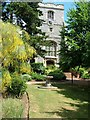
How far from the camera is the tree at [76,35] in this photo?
42.2 feet

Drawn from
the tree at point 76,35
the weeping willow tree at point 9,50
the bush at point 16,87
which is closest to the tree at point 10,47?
the weeping willow tree at point 9,50

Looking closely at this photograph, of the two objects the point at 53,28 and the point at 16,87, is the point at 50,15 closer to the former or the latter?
the point at 53,28

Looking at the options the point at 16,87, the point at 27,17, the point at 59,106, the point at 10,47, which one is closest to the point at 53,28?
the point at 27,17

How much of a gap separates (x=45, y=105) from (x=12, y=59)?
200cm

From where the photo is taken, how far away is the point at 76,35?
1333cm

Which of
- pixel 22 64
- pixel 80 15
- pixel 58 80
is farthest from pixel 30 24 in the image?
pixel 22 64

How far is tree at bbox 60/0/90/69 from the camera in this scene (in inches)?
506

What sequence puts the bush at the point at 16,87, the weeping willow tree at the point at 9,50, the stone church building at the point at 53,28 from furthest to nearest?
the stone church building at the point at 53,28 < the bush at the point at 16,87 < the weeping willow tree at the point at 9,50

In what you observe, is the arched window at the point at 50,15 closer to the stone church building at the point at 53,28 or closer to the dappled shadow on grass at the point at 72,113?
the stone church building at the point at 53,28

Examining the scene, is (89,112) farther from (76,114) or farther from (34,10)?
(34,10)

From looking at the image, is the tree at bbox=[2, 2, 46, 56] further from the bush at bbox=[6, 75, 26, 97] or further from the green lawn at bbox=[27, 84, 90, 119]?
the green lawn at bbox=[27, 84, 90, 119]

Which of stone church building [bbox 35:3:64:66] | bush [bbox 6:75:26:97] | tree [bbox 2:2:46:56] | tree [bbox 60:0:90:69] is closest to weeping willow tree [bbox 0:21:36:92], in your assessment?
bush [bbox 6:75:26:97]

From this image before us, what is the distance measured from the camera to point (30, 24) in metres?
18.4

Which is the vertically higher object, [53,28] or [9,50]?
[9,50]
